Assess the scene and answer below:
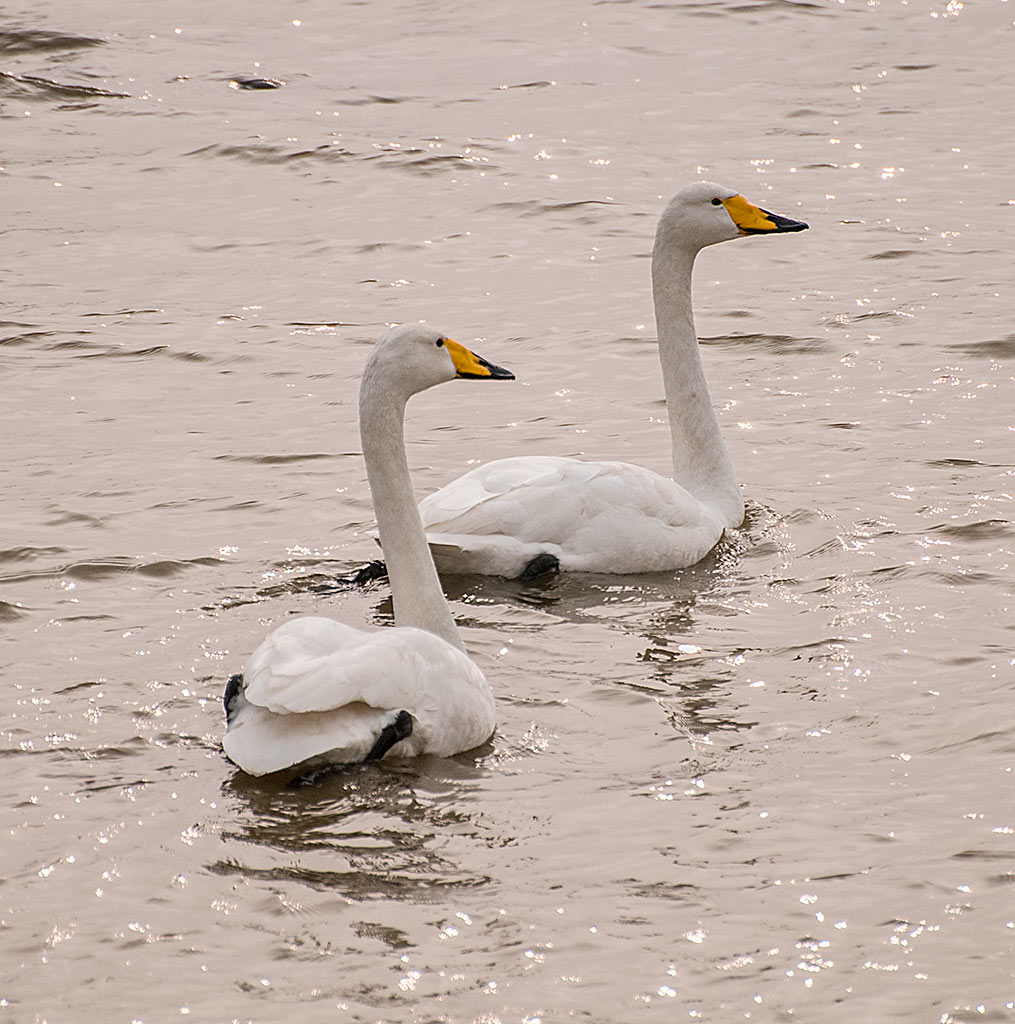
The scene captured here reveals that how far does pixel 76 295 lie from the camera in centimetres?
1299

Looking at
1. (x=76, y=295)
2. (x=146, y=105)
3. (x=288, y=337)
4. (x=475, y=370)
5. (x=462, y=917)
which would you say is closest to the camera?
(x=462, y=917)

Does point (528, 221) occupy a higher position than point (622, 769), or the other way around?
point (528, 221)

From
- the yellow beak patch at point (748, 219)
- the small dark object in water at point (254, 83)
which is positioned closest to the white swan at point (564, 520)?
the yellow beak patch at point (748, 219)

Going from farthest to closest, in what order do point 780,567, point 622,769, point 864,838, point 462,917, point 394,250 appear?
1. point 394,250
2. point 780,567
3. point 622,769
4. point 864,838
5. point 462,917

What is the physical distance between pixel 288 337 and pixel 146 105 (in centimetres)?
808

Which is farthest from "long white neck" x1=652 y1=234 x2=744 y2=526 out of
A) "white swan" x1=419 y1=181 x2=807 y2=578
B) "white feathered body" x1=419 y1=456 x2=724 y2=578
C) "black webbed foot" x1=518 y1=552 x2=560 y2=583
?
"black webbed foot" x1=518 y1=552 x2=560 y2=583

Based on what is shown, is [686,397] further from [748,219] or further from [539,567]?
[539,567]

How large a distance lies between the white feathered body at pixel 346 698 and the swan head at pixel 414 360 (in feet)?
3.25

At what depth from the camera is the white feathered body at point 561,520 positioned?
8172 millimetres

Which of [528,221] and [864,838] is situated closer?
[864,838]

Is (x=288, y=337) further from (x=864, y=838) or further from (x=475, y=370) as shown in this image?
(x=864, y=838)

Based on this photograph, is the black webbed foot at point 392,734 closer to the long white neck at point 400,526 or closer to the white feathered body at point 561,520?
the long white neck at point 400,526

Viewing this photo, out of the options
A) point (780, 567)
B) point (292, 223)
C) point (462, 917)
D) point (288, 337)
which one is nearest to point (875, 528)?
point (780, 567)

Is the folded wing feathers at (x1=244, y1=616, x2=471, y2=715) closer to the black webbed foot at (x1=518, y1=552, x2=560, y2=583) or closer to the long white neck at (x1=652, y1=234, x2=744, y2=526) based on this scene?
the black webbed foot at (x1=518, y1=552, x2=560, y2=583)
